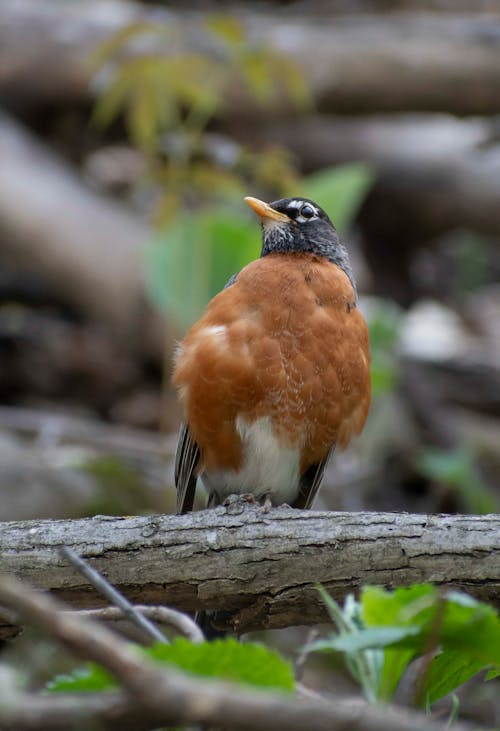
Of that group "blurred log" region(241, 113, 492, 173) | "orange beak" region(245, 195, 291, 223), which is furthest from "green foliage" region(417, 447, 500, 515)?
"blurred log" region(241, 113, 492, 173)

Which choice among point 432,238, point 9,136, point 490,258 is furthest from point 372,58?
point 490,258

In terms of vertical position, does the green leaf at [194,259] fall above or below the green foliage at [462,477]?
above

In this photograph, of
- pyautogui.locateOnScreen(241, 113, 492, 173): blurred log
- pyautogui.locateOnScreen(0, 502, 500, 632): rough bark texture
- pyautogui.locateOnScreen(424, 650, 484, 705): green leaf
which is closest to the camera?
pyautogui.locateOnScreen(424, 650, 484, 705): green leaf

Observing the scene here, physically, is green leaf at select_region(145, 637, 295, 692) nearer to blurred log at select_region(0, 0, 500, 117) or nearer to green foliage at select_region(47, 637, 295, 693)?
green foliage at select_region(47, 637, 295, 693)

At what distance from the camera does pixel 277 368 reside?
146 inches

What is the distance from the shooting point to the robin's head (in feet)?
14.5

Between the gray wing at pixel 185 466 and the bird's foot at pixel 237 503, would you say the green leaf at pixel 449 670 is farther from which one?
the gray wing at pixel 185 466

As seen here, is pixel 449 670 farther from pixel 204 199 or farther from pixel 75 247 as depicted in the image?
pixel 204 199

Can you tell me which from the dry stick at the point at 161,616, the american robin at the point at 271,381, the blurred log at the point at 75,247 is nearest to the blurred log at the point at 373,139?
the blurred log at the point at 75,247

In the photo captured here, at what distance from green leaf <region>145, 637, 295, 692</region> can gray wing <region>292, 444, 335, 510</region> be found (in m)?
2.55

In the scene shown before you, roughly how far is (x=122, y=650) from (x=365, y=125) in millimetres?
7904

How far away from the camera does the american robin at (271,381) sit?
3.70 metres

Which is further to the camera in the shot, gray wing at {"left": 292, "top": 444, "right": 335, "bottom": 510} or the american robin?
gray wing at {"left": 292, "top": 444, "right": 335, "bottom": 510}

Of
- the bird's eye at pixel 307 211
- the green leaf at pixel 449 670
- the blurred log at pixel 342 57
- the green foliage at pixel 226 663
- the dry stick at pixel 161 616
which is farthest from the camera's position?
the blurred log at pixel 342 57
